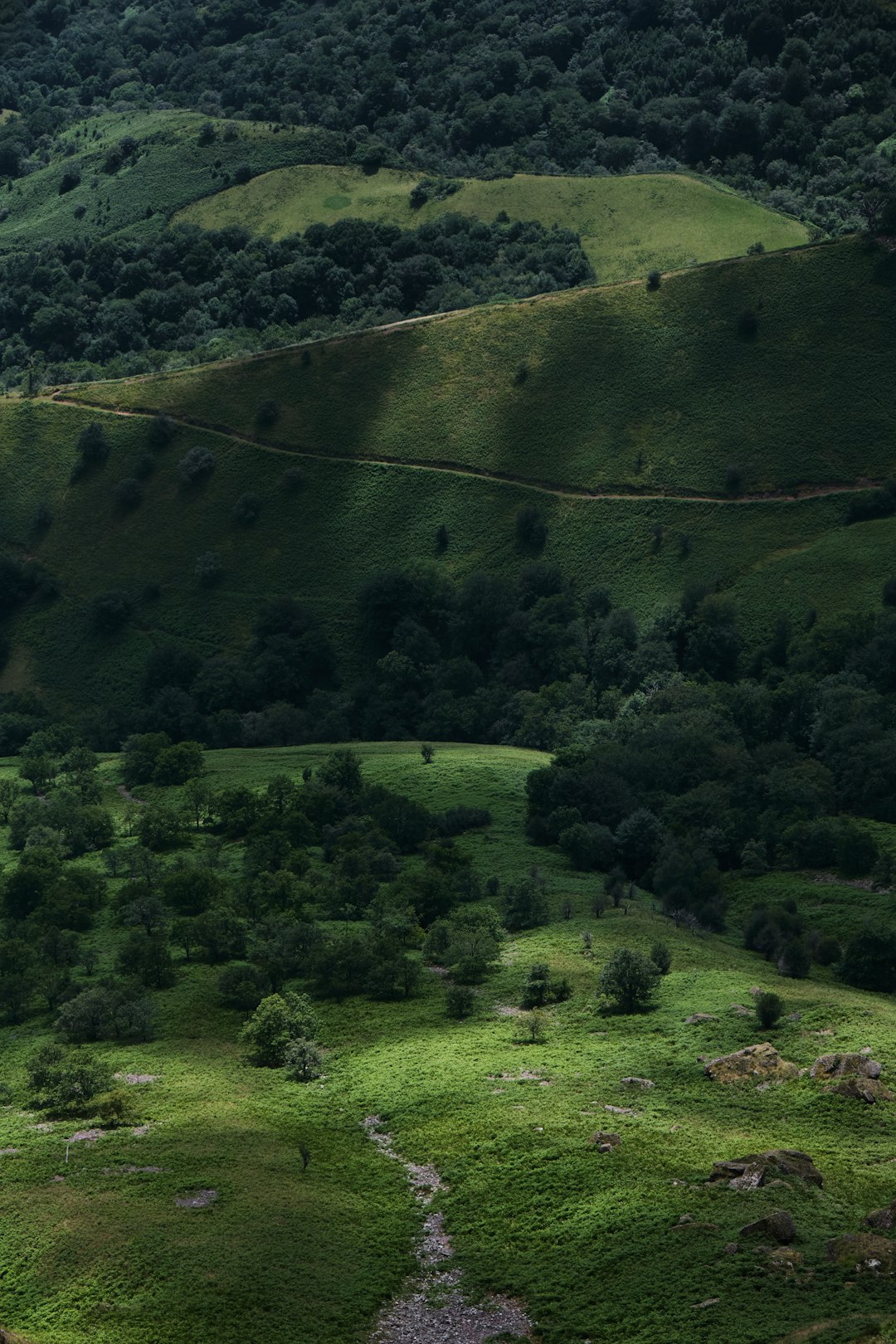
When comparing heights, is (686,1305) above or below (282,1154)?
above

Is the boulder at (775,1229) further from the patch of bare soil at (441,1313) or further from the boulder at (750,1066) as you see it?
the boulder at (750,1066)

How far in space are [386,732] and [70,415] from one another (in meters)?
62.1

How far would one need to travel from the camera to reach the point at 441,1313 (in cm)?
5462

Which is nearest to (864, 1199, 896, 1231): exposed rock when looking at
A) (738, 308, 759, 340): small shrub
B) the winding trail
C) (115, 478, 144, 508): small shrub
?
the winding trail

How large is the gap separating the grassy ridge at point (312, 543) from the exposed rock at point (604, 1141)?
9237 cm

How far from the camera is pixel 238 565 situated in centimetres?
17462

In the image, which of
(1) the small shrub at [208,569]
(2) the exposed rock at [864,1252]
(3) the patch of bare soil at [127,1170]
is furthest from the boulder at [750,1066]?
(1) the small shrub at [208,569]

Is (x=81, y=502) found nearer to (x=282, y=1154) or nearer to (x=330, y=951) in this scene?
(x=330, y=951)

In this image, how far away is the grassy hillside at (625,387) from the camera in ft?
560

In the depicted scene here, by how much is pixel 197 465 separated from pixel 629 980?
363 feet

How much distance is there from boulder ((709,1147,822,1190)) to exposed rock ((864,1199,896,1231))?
→ 3907mm

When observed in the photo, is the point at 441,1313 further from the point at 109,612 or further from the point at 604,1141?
the point at 109,612

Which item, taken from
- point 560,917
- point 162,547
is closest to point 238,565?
point 162,547

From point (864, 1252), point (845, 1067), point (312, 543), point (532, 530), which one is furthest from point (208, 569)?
point (864, 1252)
